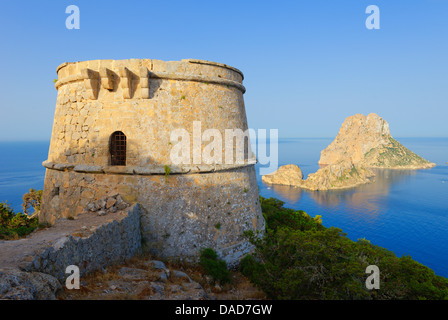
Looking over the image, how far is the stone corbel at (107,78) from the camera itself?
889 cm

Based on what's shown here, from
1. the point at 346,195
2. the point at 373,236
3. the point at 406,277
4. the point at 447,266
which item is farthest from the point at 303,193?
the point at 406,277

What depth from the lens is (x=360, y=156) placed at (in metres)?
163

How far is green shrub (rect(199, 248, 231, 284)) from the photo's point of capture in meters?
8.88

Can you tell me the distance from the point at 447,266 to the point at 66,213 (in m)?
66.6

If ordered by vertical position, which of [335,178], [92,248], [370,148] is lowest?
[335,178]

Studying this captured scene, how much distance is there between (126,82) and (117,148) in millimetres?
2624

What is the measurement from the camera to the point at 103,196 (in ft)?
29.5

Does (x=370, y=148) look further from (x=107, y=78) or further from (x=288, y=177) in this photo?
(x=107, y=78)

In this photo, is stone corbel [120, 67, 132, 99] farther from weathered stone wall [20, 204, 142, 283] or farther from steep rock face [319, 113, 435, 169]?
steep rock face [319, 113, 435, 169]

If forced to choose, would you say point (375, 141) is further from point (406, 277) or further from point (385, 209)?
point (406, 277)

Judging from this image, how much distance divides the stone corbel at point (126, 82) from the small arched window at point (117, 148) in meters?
1.57

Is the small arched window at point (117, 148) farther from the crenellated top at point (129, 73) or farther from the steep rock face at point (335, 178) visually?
the steep rock face at point (335, 178)

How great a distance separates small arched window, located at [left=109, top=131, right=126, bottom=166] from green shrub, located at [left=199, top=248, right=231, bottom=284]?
4.94 m

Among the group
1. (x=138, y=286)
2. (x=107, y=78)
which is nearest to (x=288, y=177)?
(x=107, y=78)
